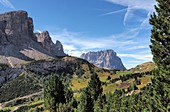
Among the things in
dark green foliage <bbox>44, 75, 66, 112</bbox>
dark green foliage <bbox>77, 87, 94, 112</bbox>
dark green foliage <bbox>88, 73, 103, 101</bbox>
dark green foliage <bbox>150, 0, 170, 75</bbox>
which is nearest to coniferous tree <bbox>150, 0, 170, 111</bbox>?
dark green foliage <bbox>150, 0, 170, 75</bbox>

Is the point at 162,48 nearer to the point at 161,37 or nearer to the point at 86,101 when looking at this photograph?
the point at 161,37

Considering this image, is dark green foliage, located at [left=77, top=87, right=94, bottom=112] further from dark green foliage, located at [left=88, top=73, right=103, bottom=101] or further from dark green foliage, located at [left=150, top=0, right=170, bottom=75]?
dark green foliage, located at [left=150, top=0, right=170, bottom=75]

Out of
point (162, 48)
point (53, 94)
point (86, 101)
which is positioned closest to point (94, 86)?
point (86, 101)

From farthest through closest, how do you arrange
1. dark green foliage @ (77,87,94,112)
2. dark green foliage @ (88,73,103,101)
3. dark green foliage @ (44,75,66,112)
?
dark green foliage @ (77,87,94,112) < dark green foliage @ (88,73,103,101) < dark green foliage @ (44,75,66,112)

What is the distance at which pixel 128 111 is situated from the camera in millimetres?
74812

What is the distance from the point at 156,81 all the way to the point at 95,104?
57.5 metres

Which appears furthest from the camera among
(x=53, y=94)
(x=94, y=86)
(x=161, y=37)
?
(x=94, y=86)

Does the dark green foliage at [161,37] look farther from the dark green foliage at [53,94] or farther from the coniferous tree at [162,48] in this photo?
the dark green foliage at [53,94]

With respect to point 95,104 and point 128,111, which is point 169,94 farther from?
point 95,104

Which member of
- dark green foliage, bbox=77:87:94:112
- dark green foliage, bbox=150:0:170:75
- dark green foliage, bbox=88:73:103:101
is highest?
dark green foliage, bbox=150:0:170:75

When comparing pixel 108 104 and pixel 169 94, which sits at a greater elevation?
pixel 169 94

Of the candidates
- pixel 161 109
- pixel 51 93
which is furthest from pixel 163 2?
pixel 51 93

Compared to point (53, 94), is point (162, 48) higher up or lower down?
higher up

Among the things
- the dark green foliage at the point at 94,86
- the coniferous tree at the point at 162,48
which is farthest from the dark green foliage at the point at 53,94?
the coniferous tree at the point at 162,48
